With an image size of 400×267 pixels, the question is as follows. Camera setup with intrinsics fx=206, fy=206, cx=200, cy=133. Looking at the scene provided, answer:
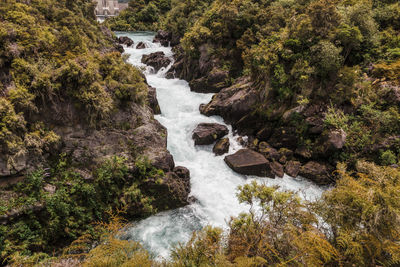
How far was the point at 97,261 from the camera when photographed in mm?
4672

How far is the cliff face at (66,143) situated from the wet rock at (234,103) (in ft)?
26.2

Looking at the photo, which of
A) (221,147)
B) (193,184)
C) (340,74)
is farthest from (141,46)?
(340,74)

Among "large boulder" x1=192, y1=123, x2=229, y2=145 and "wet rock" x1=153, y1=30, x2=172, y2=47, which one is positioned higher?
"wet rock" x1=153, y1=30, x2=172, y2=47

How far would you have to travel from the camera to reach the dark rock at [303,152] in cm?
1471

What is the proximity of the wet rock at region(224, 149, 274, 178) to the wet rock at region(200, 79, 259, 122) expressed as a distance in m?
4.69

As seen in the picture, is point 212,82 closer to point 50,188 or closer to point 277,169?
point 277,169

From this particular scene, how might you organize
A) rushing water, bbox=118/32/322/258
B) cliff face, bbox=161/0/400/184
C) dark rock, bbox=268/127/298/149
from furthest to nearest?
1. dark rock, bbox=268/127/298/149
2. cliff face, bbox=161/0/400/184
3. rushing water, bbox=118/32/322/258

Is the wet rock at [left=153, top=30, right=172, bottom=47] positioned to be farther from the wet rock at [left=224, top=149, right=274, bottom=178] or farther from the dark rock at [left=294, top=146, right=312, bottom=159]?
the dark rock at [left=294, top=146, right=312, bottom=159]

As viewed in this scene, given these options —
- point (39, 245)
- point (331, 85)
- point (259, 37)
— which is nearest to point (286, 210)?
point (39, 245)

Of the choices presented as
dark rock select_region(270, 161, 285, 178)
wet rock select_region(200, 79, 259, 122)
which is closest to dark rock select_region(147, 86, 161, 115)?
wet rock select_region(200, 79, 259, 122)

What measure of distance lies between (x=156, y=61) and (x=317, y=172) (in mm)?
23609

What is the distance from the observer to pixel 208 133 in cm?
1639

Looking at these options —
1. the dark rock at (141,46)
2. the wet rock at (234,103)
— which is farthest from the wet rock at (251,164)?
the dark rock at (141,46)

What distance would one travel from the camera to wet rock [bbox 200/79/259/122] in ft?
58.5
